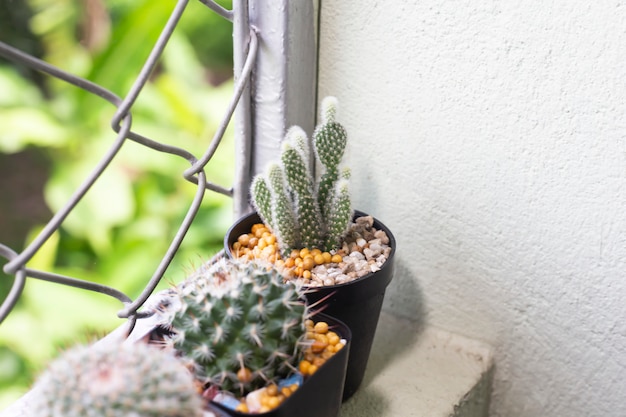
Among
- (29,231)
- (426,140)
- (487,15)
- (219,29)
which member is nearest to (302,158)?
(426,140)

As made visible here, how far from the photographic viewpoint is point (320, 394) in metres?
0.84

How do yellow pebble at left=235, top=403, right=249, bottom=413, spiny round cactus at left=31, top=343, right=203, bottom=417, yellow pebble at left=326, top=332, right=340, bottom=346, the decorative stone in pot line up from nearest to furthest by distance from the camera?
spiny round cactus at left=31, top=343, right=203, bottom=417 < yellow pebble at left=235, top=403, right=249, bottom=413 < yellow pebble at left=326, top=332, right=340, bottom=346 < the decorative stone in pot

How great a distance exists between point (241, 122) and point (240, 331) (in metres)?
0.48

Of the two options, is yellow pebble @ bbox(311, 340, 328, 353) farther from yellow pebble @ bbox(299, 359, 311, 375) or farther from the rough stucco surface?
the rough stucco surface

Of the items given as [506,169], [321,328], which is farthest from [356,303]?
[506,169]

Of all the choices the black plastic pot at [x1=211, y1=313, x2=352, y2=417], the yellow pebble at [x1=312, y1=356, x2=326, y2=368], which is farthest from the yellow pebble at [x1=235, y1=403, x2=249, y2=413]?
the yellow pebble at [x1=312, y1=356, x2=326, y2=368]

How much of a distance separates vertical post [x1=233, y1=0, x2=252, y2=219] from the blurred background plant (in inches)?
5.2

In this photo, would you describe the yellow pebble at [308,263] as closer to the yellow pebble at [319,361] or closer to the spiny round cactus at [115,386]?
the yellow pebble at [319,361]

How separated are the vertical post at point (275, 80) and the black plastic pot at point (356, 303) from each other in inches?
5.7

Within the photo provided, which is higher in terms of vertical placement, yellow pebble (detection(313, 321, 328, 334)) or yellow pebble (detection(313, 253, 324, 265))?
yellow pebble (detection(313, 253, 324, 265))

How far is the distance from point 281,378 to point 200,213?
2.36 ft

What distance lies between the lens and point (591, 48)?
0.95 metres

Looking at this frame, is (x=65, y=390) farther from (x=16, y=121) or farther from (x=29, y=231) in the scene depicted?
(x=16, y=121)

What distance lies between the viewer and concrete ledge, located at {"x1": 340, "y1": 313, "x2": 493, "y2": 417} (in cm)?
108
